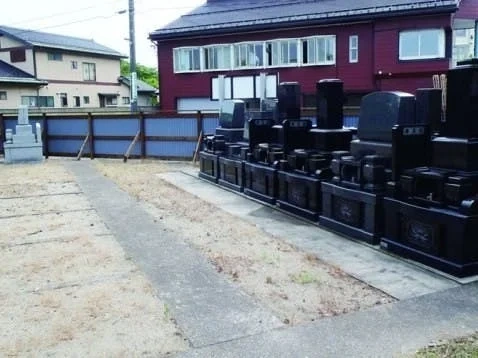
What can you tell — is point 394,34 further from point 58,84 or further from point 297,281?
point 58,84

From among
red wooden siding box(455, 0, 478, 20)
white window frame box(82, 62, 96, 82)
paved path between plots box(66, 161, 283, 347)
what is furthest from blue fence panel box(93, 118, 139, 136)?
white window frame box(82, 62, 96, 82)

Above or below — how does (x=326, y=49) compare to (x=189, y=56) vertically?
below

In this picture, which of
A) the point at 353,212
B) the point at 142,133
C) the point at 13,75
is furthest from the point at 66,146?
the point at 13,75

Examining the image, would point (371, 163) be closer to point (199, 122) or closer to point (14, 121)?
point (199, 122)

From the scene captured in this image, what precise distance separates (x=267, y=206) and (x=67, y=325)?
5.67 metres

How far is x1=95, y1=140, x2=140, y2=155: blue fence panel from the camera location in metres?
17.9

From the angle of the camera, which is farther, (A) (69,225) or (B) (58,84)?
(B) (58,84)

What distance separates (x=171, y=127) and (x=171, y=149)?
0.75m

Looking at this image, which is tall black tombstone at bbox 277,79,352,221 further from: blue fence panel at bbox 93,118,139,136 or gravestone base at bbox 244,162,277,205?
blue fence panel at bbox 93,118,139,136

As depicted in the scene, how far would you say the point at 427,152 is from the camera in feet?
21.4

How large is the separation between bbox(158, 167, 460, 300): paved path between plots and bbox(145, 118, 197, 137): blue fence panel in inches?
253

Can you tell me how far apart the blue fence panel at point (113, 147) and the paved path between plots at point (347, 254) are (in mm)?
8055

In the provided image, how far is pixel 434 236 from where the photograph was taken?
5.75 meters

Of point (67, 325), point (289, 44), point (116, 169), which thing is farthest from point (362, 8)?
point (67, 325)
